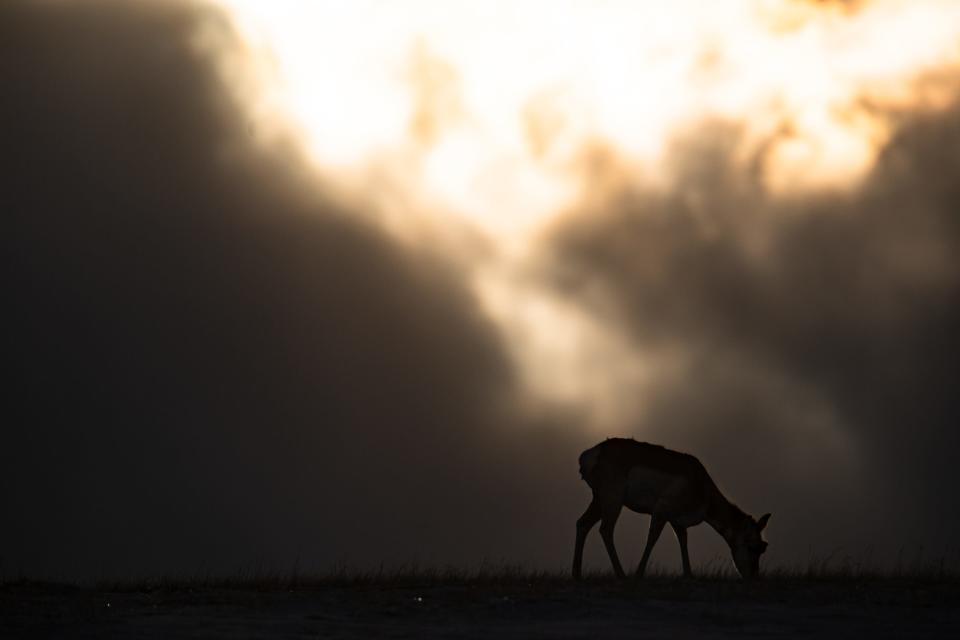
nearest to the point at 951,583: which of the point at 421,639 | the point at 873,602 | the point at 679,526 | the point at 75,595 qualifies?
the point at 873,602

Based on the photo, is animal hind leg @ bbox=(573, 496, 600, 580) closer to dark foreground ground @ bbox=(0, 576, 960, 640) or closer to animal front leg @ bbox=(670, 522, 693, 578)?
animal front leg @ bbox=(670, 522, 693, 578)

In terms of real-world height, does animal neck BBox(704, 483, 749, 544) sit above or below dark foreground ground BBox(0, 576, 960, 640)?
above

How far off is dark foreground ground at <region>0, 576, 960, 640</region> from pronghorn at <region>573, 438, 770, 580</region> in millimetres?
4923

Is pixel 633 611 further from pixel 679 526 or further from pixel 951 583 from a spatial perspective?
pixel 679 526

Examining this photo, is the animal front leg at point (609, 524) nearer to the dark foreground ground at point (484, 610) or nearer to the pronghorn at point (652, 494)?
the pronghorn at point (652, 494)

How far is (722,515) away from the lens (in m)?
26.8

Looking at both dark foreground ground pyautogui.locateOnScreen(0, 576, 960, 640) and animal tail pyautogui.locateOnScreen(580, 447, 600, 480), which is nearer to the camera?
dark foreground ground pyautogui.locateOnScreen(0, 576, 960, 640)

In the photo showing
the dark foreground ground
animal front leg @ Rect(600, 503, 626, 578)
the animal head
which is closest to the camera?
the dark foreground ground

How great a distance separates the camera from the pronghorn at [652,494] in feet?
84.1

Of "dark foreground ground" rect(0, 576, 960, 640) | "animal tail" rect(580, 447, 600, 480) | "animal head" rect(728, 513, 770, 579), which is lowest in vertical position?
"dark foreground ground" rect(0, 576, 960, 640)

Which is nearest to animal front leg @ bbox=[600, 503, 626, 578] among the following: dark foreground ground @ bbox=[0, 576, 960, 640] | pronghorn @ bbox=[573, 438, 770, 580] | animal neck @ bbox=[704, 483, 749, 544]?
pronghorn @ bbox=[573, 438, 770, 580]

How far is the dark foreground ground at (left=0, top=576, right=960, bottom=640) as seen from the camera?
14.9m

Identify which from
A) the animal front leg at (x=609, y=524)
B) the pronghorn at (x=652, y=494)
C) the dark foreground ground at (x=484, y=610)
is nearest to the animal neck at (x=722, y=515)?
the pronghorn at (x=652, y=494)

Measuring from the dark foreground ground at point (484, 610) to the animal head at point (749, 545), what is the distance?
5617mm
